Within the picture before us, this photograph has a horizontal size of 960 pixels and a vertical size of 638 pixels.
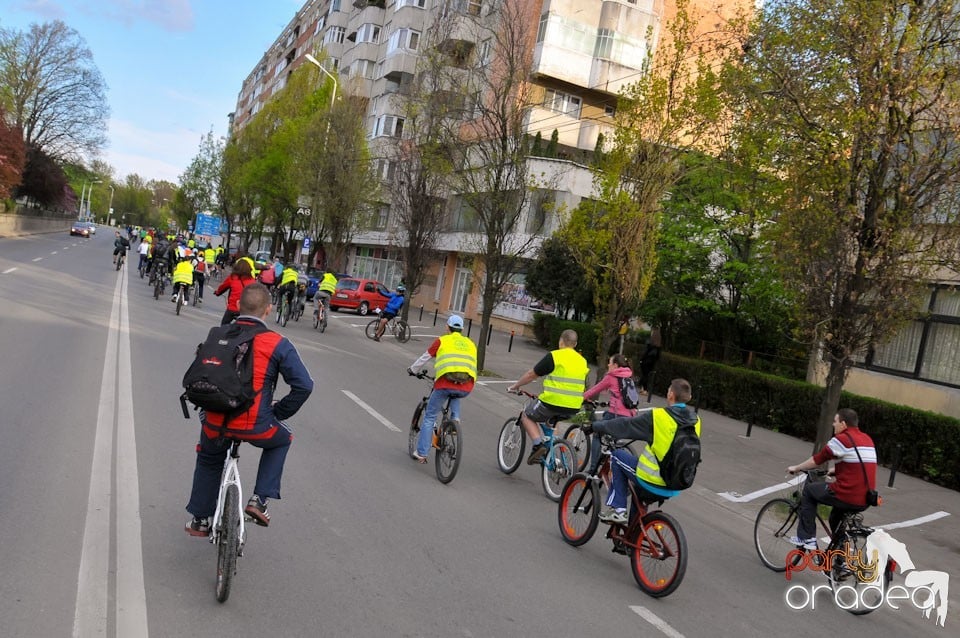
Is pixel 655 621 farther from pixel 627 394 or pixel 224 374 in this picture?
pixel 627 394

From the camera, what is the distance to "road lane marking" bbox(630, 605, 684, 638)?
5.37 metres

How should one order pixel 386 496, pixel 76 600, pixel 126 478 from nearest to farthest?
1. pixel 76 600
2. pixel 126 478
3. pixel 386 496

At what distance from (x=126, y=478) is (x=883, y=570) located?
630 cm

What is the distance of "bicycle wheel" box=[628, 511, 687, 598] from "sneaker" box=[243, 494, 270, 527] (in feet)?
9.32

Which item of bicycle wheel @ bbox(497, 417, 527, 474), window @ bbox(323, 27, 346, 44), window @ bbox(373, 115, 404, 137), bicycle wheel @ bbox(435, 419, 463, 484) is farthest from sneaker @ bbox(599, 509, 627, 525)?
window @ bbox(323, 27, 346, 44)

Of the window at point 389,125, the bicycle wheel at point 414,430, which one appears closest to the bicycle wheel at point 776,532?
the bicycle wheel at point 414,430

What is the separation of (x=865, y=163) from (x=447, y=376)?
19.2ft

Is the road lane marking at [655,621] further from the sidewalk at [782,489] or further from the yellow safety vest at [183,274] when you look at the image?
the yellow safety vest at [183,274]

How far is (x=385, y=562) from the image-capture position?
18.5ft

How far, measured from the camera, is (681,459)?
20.2 ft

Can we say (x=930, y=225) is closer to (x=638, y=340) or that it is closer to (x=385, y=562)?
(x=385, y=562)

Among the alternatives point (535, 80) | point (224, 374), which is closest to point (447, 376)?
point (224, 374)

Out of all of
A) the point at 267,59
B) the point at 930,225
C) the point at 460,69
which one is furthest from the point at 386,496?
the point at 267,59

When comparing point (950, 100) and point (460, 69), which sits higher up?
point (460, 69)
